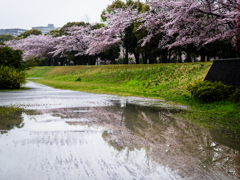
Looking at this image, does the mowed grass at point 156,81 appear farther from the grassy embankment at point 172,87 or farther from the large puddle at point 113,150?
the large puddle at point 113,150

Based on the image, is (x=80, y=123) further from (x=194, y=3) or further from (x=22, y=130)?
(x=194, y=3)

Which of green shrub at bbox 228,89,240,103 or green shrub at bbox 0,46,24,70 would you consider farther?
green shrub at bbox 0,46,24,70

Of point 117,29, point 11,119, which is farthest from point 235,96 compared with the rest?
point 117,29

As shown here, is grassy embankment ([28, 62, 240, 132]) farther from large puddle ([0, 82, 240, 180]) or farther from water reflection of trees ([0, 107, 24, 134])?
water reflection of trees ([0, 107, 24, 134])

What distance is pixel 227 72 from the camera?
10430 mm

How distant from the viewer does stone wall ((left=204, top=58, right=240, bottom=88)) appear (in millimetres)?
9938

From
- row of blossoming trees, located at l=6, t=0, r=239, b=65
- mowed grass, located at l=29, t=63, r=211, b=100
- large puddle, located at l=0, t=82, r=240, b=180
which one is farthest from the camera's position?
row of blossoming trees, located at l=6, t=0, r=239, b=65

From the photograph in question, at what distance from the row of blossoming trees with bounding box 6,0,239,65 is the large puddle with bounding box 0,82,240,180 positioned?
1006 cm

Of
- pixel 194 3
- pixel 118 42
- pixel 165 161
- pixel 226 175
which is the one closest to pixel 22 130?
pixel 165 161

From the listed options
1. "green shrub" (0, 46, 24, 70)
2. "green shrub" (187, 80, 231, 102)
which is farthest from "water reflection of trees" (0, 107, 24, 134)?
"green shrub" (0, 46, 24, 70)

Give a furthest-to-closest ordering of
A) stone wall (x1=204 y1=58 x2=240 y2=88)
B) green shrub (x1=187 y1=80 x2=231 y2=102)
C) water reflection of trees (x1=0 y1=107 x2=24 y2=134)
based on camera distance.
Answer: stone wall (x1=204 y1=58 x2=240 y2=88)
green shrub (x1=187 y1=80 x2=231 y2=102)
water reflection of trees (x1=0 y1=107 x2=24 y2=134)

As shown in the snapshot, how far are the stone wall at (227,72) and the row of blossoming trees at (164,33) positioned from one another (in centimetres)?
339

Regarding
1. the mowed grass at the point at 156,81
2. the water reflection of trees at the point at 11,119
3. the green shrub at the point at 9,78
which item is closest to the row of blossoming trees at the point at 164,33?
→ the mowed grass at the point at 156,81

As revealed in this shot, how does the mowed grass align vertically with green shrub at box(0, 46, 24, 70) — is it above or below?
below
